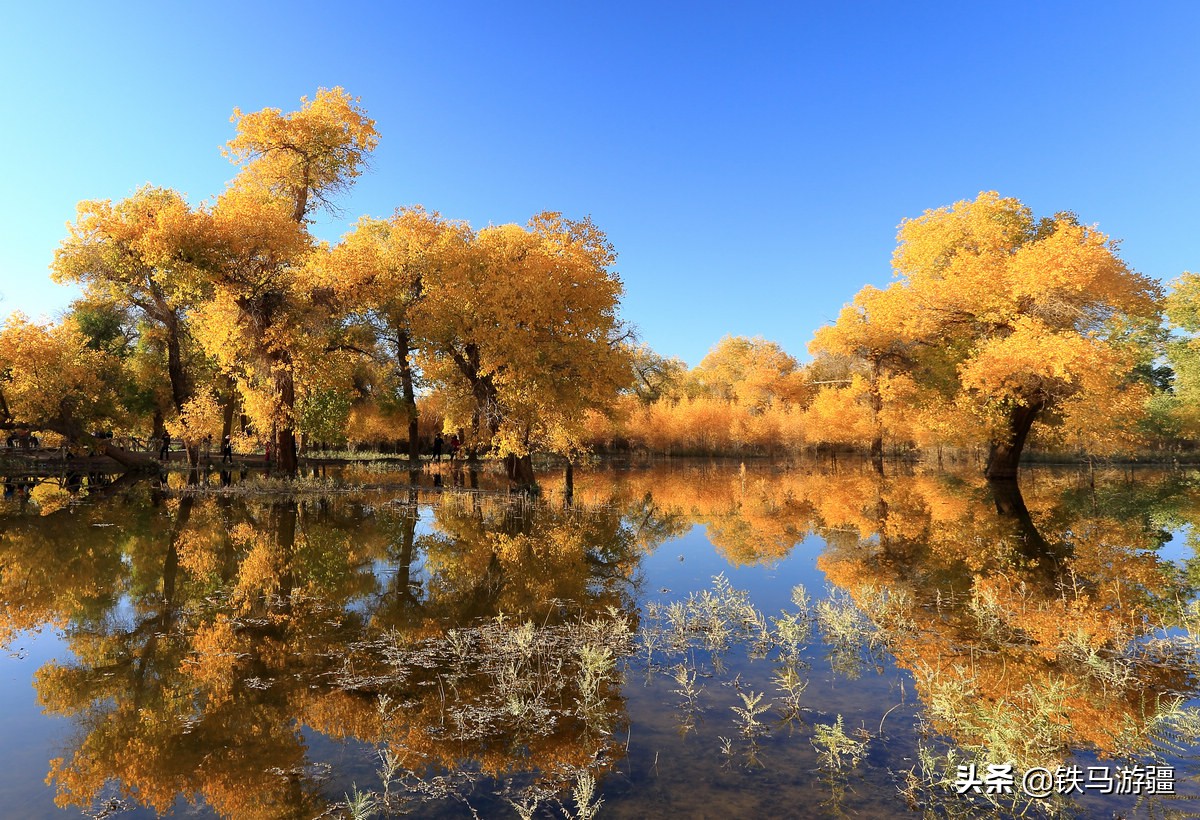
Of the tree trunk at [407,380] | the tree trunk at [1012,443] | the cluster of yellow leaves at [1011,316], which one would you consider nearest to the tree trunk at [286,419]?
the tree trunk at [407,380]

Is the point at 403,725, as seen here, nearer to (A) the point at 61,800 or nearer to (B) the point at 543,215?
(A) the point at 61,800

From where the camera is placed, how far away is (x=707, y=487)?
2803cm

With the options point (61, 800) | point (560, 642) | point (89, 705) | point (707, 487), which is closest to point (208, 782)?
point (61, 800)

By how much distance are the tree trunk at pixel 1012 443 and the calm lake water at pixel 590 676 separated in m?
14.5

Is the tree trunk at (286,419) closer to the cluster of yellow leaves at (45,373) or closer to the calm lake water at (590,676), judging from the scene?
the calm lake water at (590,676)

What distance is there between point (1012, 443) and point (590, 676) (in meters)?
30.1

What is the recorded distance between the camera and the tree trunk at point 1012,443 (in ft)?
88.3

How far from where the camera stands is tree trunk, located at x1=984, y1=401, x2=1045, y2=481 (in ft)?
88.3

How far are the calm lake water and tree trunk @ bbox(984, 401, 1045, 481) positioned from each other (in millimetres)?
14497

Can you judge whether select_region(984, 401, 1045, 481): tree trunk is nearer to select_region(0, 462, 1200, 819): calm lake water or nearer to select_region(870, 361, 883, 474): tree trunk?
select_region(870, 361, 883, 474): tree trunk

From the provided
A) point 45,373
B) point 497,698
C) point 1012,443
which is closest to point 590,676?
point 497,698

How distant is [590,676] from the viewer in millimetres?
5465

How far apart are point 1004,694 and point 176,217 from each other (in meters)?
26.3

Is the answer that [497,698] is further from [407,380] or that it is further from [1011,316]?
[407,380]
